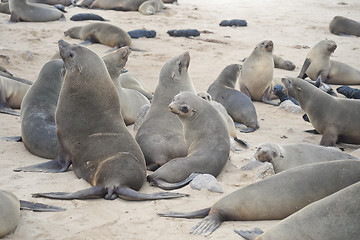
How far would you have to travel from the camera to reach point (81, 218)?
14.1ft

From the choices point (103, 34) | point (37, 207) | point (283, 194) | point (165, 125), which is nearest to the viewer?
point (283, 194)

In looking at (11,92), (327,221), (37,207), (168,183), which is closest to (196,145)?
(168,183)

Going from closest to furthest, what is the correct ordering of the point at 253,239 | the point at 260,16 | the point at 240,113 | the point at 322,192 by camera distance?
1. the point at 253,239
2. the point at 322,192
3. the point at 240,113
4. the point at 260,16

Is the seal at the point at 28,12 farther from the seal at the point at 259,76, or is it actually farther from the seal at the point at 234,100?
the seal at the point at 234,100

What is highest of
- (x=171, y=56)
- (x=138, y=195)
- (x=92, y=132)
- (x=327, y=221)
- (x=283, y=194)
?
(x=327, y=221)

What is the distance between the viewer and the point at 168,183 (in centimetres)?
519

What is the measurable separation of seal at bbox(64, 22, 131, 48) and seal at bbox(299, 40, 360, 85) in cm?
367

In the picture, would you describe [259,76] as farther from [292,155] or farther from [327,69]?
[292,155]

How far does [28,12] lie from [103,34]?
2490 mm

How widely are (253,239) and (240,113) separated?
15.4 ft

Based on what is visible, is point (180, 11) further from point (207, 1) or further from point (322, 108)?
point (322, 108)

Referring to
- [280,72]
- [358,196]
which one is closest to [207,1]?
[280,72]

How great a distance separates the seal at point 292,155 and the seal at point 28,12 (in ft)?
30.7

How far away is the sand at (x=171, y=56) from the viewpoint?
13.7ft
